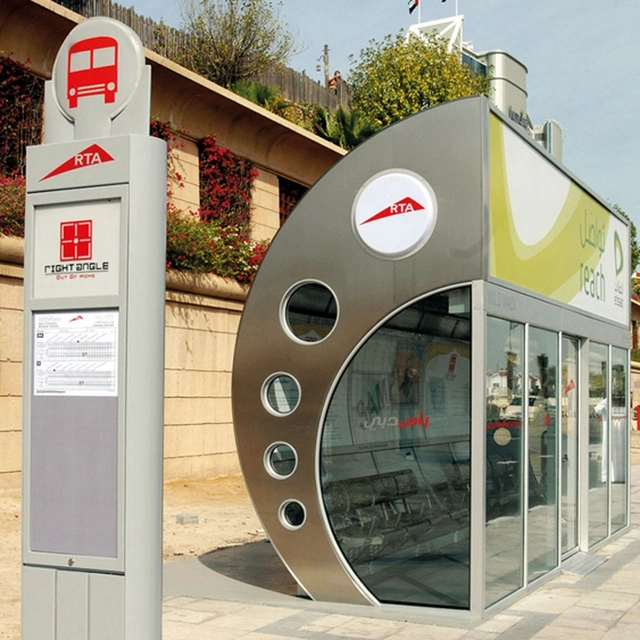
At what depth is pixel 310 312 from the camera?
7.56 m

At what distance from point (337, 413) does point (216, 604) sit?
5.31 ft

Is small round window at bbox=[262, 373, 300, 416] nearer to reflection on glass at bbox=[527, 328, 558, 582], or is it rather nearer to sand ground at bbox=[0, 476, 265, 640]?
reflection on glass at bbox=[527, 328, 558, 582]

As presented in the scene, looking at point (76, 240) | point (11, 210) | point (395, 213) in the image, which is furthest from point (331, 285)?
point (11, 210)

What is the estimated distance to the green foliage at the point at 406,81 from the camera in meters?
34.4

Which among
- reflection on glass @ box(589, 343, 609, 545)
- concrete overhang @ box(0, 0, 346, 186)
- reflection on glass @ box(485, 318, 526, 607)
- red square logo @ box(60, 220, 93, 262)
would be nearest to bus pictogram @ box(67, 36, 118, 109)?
red square logo @ box(60, 220, 93, 262)

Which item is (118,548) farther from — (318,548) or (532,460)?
(532,460)

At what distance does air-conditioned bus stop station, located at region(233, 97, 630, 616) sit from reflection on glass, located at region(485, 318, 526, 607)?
22 millimetres

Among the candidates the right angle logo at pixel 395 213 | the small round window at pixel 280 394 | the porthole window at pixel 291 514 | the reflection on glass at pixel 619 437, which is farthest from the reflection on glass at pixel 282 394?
the reflection on glass at pixel 619 437

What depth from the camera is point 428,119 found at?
7.13m

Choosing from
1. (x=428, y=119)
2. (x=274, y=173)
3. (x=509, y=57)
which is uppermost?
(x=509, y=57)

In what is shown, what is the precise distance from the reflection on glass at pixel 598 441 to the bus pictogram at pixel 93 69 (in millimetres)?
6723

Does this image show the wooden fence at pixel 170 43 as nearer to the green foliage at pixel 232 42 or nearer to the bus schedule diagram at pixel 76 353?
the green foliage at pixel 232 42

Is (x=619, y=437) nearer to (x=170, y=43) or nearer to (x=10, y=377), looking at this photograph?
(x=10, y=377)

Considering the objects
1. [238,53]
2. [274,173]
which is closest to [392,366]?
[274,173]
